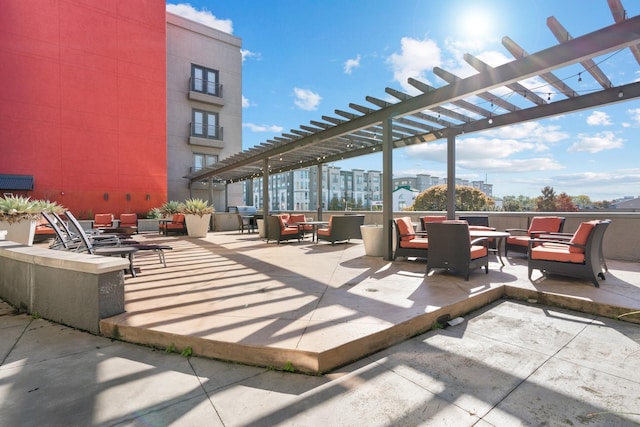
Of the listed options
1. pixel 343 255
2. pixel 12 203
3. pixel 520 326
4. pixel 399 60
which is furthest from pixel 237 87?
pixel 520 326

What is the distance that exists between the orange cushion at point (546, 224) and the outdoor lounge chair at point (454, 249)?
211 cm

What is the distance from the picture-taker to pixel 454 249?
4.42 m

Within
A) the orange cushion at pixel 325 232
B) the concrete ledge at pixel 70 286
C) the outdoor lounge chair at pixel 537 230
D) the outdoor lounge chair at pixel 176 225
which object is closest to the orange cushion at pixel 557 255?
the outdoor lounge chair at pixel 537 230

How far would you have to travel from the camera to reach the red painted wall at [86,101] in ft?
36.3

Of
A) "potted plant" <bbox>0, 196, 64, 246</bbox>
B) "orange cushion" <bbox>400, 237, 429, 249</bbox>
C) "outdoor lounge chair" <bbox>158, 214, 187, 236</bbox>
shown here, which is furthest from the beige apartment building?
"orange cushion" <bbox>400, 237, 429, 249</bbox>

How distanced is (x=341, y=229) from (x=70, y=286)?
6177 millimetres

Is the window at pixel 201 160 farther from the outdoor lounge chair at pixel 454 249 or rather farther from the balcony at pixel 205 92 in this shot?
Result: the outdoor lounge chair at pixel 454 249

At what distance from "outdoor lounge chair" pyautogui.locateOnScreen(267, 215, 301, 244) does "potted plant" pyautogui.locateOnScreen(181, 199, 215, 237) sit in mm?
2600

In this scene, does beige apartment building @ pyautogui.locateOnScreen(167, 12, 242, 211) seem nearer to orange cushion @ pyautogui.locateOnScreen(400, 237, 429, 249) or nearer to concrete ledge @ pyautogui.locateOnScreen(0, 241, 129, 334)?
orange cushion @ pyautogui.locateOnScreen(400, 237, 429, 249)

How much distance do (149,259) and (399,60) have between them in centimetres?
858

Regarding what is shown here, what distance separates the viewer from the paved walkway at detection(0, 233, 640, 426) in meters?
1.69

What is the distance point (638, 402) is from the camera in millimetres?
1815

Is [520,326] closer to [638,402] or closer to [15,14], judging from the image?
[638,402]

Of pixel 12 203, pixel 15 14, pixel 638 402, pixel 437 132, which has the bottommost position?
pixel 638 402
